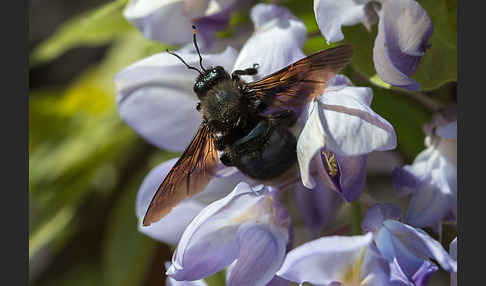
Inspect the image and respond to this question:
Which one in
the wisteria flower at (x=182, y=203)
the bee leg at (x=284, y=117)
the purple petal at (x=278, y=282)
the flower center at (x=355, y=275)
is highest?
the bee leg at (x=284, y=117)

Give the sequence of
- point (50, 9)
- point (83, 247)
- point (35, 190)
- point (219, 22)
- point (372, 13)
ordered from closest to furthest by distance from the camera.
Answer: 1. point (372, 13)
2. point (219, 22)
3. point (35, 190)
4. point (83, 247)
5. point (50, 9)

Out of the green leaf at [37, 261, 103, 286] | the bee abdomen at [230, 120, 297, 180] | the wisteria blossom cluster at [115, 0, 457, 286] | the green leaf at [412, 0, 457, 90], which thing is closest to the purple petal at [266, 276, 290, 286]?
the wisteria blossom cluster at [115, 0, 457, 286]

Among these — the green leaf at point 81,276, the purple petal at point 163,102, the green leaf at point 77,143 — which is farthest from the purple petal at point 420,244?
the green leaf at point 81,276

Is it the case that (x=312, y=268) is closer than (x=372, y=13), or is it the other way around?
(x=312, y=268)

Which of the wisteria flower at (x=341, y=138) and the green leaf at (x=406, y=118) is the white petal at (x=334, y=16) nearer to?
the wisteria flower at (x=341, y=138)

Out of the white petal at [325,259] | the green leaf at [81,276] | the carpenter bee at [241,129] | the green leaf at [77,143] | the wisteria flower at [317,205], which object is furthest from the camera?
the green leaf at [81,276]

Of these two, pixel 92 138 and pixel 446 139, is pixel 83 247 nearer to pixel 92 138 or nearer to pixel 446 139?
pixel 92 138

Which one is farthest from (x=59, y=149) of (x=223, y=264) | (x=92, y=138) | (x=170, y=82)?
(x=223, y=264)
